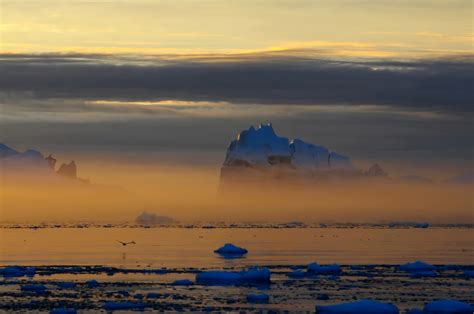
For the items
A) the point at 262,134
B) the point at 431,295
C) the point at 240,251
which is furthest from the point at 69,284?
the point at 262,134

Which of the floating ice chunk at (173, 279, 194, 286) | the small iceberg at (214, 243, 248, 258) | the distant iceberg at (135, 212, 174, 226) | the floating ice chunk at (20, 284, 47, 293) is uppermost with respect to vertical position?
the distant iceberg at (135, 212, 174, 226)

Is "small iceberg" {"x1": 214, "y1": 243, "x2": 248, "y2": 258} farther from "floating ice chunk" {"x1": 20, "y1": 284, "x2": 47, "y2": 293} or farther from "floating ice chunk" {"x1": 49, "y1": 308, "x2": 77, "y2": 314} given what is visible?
"floating ice chunk" {"x1": 49, "y1": 308, "x2": 77, "y2": 314}

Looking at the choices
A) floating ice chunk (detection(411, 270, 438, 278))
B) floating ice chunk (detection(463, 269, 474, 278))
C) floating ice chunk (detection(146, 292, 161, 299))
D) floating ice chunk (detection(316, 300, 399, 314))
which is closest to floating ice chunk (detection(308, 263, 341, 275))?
floating ice chunk (detection(411, 270, 438, 278))

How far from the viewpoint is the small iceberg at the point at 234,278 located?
48.9m

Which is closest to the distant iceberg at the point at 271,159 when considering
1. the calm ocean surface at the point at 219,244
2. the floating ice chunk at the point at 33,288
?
the calm ocean surface at the point at 219,244

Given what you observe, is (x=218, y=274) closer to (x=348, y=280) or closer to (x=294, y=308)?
(x=348, y=280)

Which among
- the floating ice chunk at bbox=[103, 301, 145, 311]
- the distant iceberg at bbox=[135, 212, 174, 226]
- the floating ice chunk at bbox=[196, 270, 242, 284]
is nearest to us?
the floating ice chunk at bbox=[103, 301, 145, 311]

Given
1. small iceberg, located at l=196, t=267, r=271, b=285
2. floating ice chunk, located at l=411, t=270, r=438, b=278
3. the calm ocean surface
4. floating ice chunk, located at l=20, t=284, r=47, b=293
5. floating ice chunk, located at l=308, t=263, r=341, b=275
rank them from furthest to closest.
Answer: the calm ocean surface → floating ice chunk, located at l=308, t=263, r=341, b=275 → floating ice chunk, located at l=411, t=270, r=438, b=278 → small iceberg, located at l=196, t=267, r=271, b=285 → floating ice chunk, located at l=20, t=284, r=47, b=293

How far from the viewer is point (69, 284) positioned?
47219 mm

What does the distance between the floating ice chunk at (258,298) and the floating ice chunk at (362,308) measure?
353 cm

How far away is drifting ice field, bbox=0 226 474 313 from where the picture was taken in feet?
137

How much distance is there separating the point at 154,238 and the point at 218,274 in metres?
47.7

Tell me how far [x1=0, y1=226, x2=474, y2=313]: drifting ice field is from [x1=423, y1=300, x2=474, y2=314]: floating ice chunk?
105cm

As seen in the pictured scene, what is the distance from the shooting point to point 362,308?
126ft
